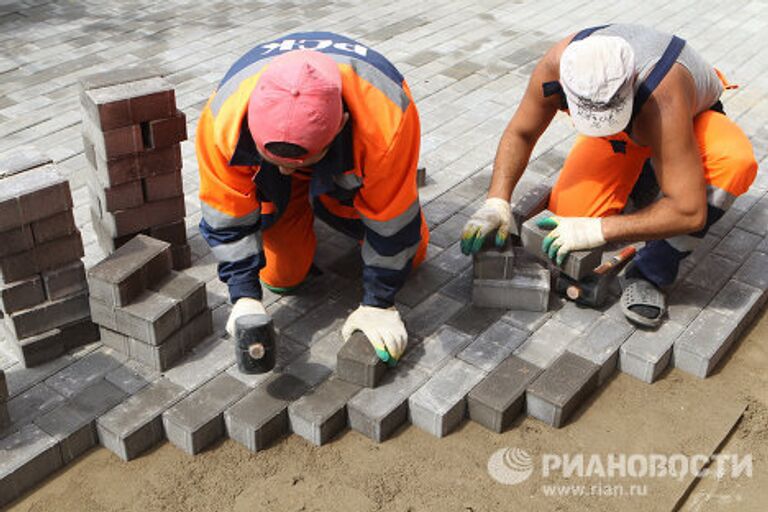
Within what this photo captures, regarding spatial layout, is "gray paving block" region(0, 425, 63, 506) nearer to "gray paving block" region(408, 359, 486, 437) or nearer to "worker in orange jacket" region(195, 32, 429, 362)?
"worker in orange jacket" region(195, 32, 429, 362)

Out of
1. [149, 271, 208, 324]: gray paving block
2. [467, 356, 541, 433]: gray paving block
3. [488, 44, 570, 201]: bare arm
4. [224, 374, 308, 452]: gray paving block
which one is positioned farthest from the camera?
[488, 44, 570, 201]: bare arm

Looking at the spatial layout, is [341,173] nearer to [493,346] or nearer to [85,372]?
[493,346]

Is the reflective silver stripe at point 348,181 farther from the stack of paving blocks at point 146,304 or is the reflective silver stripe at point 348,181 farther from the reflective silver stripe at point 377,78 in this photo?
the stack of paving blocks at point 146,304

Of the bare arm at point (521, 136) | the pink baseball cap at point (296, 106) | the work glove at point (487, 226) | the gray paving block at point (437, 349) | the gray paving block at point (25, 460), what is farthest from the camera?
the bare arm at point (521, 136)

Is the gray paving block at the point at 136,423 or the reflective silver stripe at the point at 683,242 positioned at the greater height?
the reflective silver stripe at the point at 683,242

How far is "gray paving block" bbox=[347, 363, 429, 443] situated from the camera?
355 centimetres

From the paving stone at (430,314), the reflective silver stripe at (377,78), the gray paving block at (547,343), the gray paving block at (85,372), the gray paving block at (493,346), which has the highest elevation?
the reflective silver stripe at (377,78)

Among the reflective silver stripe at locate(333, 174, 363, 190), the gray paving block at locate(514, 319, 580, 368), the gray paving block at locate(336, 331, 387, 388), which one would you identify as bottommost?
the gray paving block at locate(514, 319, 580, 368)

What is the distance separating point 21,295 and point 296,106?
4.88 ft

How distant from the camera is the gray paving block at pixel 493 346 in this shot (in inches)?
152

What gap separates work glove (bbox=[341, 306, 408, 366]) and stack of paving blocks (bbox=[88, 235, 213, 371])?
664 mm

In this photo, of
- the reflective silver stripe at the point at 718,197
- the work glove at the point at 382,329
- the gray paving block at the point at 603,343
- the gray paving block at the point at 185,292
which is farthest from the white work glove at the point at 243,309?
the reflective silver stripe at the point at 718,197

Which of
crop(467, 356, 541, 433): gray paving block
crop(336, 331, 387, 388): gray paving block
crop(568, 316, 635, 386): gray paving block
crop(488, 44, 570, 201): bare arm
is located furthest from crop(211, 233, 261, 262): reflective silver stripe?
crop(568, 316, 635, 386): gray paving block

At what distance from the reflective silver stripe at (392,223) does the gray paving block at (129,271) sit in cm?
90
